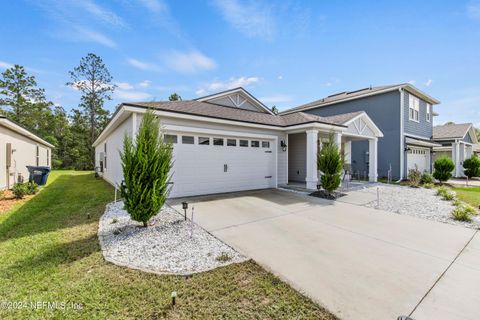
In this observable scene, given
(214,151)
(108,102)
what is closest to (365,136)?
(214,151)

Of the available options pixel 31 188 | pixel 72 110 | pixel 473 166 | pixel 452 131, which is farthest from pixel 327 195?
pixel 72 110

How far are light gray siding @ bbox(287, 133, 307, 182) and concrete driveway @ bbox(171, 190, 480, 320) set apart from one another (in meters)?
6.01

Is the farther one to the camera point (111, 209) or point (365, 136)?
point (365, 136)

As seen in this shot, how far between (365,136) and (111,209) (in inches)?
548

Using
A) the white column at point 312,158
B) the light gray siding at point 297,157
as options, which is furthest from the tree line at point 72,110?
the white column at point 312,158

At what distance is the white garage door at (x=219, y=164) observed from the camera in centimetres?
826

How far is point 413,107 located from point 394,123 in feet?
9.92

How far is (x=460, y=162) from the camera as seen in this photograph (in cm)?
1994

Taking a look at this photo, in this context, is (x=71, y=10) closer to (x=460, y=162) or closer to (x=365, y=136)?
(x=365, y=136)

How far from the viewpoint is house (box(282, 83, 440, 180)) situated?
15336 mm

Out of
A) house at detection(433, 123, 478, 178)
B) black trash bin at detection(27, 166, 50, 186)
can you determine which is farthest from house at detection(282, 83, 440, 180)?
black trash bin at detection(27, 166, 50, 186)

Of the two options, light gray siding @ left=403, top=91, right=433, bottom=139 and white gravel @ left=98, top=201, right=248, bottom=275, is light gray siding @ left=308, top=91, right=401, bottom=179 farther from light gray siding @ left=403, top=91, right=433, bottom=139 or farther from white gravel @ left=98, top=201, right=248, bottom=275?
white gravel @ left=98, top=201, right=248, bottom=275

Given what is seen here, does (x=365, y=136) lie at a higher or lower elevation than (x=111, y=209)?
higher

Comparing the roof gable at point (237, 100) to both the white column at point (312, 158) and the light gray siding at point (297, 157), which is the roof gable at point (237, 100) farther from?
the white column at point (312, 158)
